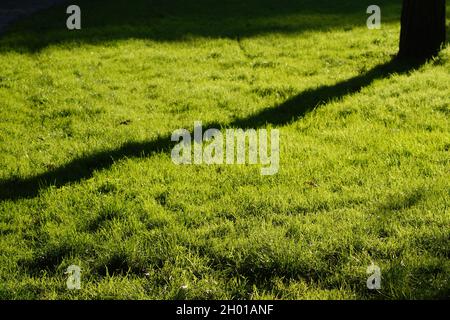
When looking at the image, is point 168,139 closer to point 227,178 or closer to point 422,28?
point 227,178

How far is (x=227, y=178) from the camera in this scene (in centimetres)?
579

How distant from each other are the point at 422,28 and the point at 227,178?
5548 millimetres

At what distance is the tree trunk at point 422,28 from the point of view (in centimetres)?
953

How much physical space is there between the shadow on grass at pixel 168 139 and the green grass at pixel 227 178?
1.1 inches

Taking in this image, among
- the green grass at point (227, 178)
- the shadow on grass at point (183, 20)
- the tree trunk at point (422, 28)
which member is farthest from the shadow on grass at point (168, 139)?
the shadow on grass at point (183, 20)

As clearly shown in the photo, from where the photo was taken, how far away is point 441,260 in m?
4.25

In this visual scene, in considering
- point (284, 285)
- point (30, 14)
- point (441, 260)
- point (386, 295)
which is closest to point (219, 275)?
Answer: point (284, 285)

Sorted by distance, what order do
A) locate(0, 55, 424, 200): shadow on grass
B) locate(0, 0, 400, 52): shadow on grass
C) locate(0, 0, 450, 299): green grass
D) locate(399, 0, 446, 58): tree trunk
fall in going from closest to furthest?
locate(0, 0, 450, 299): green grass < locate(0, 55, 424, 200): shadow on grass < locate(399, 0, 446, 58): tree trunk < locate(0, 0, 400, 52): shadow on grass

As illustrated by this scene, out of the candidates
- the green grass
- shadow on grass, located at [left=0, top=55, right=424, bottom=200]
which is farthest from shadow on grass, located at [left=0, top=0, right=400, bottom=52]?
shadow on grass, located at [left=0, top=55, right=424, bottom=200]

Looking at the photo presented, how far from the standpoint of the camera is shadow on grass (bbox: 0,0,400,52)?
42.7 feet

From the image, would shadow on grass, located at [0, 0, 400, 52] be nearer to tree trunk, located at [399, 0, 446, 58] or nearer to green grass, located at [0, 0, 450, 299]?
green grass, located at [0, 0, 450, 299]

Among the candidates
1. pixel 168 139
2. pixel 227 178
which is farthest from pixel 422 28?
pixel 227 178

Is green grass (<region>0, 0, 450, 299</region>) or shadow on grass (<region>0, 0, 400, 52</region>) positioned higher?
shadow on grass (<region>0, 0, 400, 52</region>)

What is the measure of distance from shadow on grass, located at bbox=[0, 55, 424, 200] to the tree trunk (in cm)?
29
